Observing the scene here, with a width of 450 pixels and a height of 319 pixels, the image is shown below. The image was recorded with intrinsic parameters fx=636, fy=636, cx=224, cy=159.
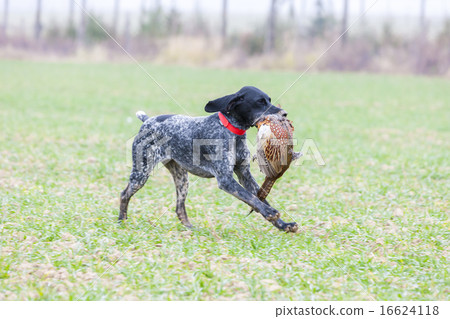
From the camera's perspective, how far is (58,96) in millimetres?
18953

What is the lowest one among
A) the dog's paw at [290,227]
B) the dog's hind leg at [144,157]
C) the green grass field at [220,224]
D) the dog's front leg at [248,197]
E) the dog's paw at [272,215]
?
the green grass field at [220,224]

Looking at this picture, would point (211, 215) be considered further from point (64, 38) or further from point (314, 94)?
point (64, 38)

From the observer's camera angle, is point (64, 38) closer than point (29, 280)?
No

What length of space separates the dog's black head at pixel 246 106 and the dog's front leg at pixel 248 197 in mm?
549

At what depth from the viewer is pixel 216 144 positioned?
5844mm

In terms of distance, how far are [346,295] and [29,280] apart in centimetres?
229

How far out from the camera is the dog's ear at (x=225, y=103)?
580 cm

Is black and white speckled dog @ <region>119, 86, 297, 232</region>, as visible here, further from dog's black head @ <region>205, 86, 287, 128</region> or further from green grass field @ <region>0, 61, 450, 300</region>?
green grass field @ <region>0, 61, 450, 300</region>

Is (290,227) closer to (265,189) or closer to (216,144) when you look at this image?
(265,189)

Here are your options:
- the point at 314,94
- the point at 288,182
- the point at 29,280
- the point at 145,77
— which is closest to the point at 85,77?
the point at 145,77

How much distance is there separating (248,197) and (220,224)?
0.83 metres

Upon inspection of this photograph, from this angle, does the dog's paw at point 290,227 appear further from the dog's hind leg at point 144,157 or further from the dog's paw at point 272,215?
the dog's hind leg at point 144,157

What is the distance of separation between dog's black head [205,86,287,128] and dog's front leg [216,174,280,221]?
1.80ft

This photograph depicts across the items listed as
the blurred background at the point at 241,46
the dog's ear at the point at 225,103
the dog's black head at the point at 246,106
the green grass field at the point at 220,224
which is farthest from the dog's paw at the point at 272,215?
the blurred background at the point at 241,46
